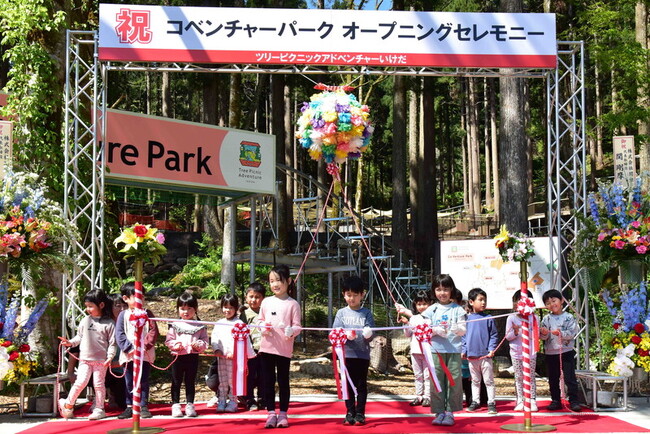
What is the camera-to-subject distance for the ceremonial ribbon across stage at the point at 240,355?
7.83 metres

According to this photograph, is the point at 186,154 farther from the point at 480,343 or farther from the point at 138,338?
the point at 480,343

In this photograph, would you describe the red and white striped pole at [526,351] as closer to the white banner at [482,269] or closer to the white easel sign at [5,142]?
the white banner at [482,269]

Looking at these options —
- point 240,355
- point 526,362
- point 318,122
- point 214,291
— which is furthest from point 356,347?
point 214,291

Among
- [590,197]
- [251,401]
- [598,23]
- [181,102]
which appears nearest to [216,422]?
[251,401]

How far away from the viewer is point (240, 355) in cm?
785

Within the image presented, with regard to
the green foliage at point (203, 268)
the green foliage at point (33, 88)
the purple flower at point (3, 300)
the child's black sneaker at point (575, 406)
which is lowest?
the child's black sneaker at point (575, 406)

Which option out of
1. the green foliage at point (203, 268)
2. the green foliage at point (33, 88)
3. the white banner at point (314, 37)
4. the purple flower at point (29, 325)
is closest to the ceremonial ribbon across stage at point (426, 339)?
the white banner at point (314, 37)

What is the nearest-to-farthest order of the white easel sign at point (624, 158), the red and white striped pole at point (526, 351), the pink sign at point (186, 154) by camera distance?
the red and white striped pole at point (526, 351), the white easel sign at point (624, 158), the pink sign at point (186, 154)

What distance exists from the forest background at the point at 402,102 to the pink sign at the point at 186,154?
2.80 feet

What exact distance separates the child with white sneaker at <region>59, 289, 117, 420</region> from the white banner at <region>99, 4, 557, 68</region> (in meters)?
3.39

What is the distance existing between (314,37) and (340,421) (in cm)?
492

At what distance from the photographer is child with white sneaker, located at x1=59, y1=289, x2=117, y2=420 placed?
8.18 m

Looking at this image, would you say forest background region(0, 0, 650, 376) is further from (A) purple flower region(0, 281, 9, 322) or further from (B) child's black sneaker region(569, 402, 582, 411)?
(B) child's black sneaker region(569, 402, 582, 411)

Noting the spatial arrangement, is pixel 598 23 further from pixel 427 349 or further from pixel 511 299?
pixel 427 349
